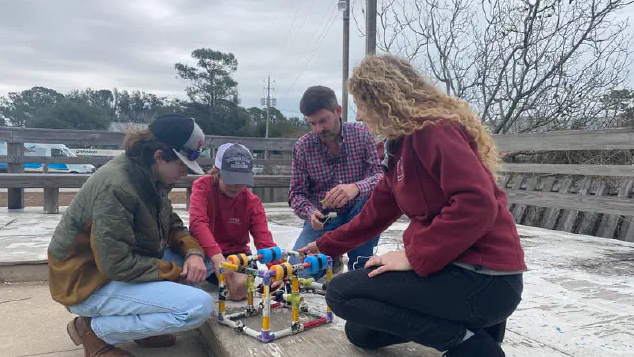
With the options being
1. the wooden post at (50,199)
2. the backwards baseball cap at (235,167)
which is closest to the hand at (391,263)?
the backwards baseball cap at (235,167)

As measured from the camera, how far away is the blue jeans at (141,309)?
7.02 ft

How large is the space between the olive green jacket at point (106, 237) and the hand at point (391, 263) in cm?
101

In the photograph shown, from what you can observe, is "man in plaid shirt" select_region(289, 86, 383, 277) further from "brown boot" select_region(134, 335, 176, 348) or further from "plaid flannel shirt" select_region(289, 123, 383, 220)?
"brown boot" select_region(134, 335, 176, 348)

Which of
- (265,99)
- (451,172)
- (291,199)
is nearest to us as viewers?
(451,172)

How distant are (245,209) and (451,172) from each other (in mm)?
1744

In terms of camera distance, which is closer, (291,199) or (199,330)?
(199,330)

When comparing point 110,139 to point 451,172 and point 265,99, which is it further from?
point 265,99

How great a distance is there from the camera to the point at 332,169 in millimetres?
3354

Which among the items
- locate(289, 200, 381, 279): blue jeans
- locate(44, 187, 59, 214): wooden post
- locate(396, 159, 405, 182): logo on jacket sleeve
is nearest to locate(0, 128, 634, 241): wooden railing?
locate(44, 187, 59, 214): wooden post

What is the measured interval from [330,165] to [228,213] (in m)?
0.78

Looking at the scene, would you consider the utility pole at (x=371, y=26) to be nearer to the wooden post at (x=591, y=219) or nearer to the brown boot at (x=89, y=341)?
the wooden post at (x=591, y=219)

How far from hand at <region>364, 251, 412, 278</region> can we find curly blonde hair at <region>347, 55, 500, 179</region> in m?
0.44

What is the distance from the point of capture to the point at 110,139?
26.4ft

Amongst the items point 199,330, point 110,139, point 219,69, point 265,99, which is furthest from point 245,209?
point 265,99
